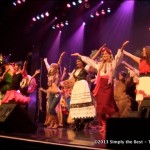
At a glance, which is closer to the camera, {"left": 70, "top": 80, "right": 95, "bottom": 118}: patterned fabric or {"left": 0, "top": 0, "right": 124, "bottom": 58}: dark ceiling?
{"left": 70, "top": 80, "right": 95, "bottom": 118}: patterned fabric

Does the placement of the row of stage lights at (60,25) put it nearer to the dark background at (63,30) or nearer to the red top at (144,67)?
the dark background at (63,30)

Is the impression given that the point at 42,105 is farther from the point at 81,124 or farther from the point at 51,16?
the point at 81,124

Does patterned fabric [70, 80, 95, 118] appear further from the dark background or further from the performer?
the dark background

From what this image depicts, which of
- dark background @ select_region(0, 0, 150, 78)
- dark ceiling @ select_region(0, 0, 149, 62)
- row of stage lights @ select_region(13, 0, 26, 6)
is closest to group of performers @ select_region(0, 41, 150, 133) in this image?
dark background @ select_region(0, 0, 150, 78)

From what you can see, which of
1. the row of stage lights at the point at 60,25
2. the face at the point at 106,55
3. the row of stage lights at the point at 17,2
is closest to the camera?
the face at the point at 106,55

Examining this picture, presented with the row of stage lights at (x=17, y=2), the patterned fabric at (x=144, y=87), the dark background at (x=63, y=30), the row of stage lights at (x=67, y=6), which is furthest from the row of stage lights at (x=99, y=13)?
the patterned fabric at (x=144, y=87)

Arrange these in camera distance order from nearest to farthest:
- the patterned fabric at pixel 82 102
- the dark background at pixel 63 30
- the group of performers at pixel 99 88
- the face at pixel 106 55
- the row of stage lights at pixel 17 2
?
1. the group of performers at pixel 99 88
2. the face at pixel 106 55
3. the patterned fabric at pixel 82 102
4. the dark background at pixel 63 30
5. the row of stage lights at pixel 17 2

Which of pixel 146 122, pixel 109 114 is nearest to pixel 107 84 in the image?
pixel 109 114

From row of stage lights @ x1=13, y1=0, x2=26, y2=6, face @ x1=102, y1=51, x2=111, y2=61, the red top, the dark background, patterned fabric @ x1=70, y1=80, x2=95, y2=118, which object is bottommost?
patterned fabric @ x1=70, y1=80, x2=95, y2=118

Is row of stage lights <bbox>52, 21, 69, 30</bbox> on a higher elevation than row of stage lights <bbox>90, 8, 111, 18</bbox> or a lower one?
lower

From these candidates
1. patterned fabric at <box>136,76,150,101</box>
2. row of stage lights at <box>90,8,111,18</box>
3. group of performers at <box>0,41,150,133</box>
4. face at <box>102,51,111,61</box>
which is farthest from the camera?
row of stage lights at <box>90,8,111,18</box>

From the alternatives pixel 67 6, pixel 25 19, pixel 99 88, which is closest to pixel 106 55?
pixel 99 88

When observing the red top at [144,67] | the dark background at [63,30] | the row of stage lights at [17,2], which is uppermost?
the row of stage lights at [17,2]

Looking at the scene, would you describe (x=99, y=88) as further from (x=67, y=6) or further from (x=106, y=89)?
(x=67, y=6)
